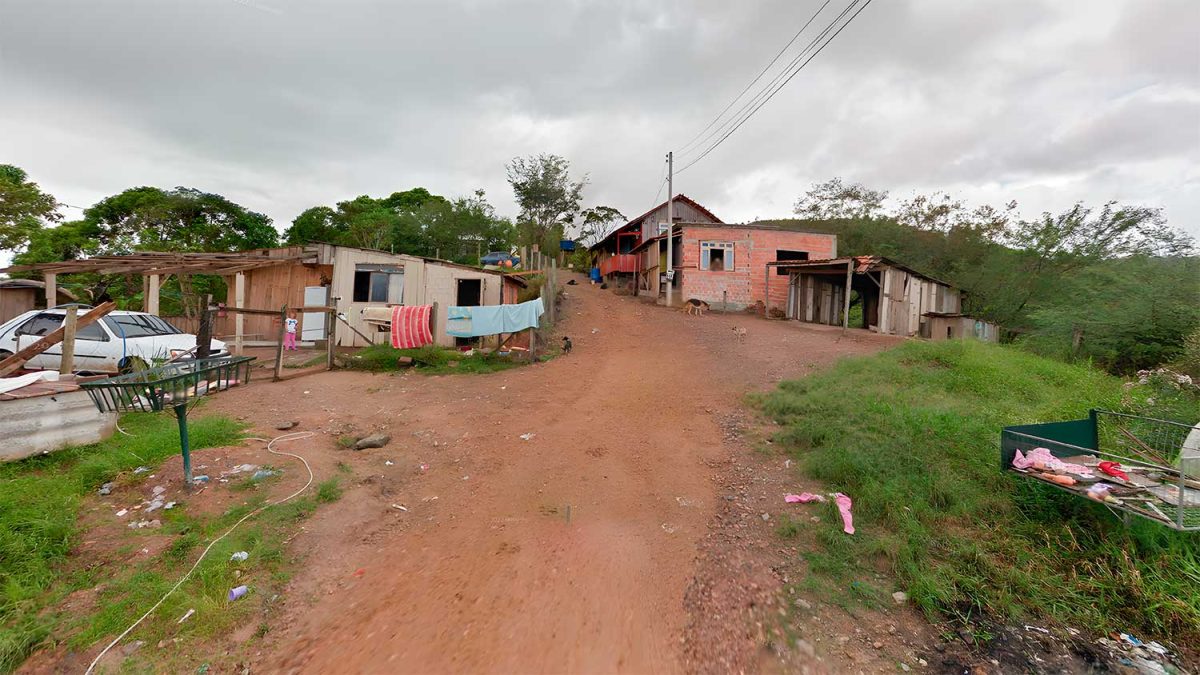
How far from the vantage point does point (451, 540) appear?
3654 mm

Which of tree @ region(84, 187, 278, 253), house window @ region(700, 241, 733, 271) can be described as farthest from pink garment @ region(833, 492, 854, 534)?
tree @ region(84, 187, 278, 253)

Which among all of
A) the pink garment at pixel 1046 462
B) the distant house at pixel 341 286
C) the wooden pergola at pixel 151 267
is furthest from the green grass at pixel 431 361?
the pink garment at pixel 1046 462

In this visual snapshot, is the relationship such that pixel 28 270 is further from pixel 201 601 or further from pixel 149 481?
pixel 201 601

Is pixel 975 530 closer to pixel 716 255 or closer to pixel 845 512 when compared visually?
pixel 845 512

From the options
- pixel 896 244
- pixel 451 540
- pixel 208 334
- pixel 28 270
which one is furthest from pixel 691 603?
pixel 896 244

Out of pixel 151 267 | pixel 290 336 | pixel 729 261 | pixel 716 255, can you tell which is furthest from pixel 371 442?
pixel 729 261

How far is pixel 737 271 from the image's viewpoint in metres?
19.2

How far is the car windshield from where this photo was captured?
818 centimetres

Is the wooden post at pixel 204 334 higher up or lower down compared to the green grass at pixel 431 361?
higher up

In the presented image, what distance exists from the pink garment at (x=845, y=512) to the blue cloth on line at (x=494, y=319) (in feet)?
26.7

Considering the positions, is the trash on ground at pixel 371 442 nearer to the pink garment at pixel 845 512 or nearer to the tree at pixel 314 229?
the pink garment at pixel 845 512

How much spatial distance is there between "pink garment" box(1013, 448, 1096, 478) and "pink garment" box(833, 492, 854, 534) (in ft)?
4.88

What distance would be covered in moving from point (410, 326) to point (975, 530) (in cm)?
Result: 1122

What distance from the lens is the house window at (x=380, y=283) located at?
45.2 feet
